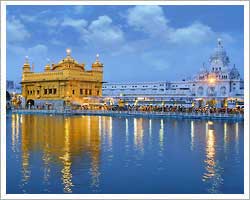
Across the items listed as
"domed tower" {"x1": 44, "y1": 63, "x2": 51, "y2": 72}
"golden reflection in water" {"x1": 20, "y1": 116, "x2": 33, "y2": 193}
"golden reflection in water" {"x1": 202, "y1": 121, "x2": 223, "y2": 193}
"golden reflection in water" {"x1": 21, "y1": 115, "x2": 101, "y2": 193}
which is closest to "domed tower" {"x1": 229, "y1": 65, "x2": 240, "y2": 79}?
"domed tower" {"x1": 44, "y1": 63, "x2": 51, "y2": 72}

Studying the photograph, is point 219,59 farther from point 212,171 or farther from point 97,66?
point 212,171

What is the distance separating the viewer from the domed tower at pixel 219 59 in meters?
61.7

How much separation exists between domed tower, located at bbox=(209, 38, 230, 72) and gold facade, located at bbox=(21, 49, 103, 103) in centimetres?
1792

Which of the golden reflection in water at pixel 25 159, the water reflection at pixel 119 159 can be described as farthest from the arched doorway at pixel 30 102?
the golden reflection in water at pixel 25 159

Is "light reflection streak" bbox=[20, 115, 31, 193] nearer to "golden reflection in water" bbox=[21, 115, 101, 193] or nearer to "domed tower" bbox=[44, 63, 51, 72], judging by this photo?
"golden reflection in water" bbox=[21, 115, 101, 193]

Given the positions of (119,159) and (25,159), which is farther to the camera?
(119,159)

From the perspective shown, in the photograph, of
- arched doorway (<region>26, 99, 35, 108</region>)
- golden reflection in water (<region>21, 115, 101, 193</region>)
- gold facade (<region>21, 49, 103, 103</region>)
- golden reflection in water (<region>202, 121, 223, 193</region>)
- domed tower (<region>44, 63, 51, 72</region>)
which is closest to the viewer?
golden reflection in water (<region>202, 121, 223, 193</region>)

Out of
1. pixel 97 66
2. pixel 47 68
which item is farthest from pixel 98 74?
pixel 47 68

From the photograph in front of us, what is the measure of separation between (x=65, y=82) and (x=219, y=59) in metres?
25.0

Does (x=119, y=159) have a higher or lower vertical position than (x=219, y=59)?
lower

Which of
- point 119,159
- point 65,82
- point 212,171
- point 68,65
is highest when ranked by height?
point 68,65

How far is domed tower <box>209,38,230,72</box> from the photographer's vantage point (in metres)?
61.7

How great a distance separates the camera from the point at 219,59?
A: 63.0 metres

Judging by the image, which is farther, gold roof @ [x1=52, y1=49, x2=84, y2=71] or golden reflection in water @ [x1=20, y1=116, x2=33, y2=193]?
gold roof @ [x1=52, y1=49, x2=84, y2=71]
